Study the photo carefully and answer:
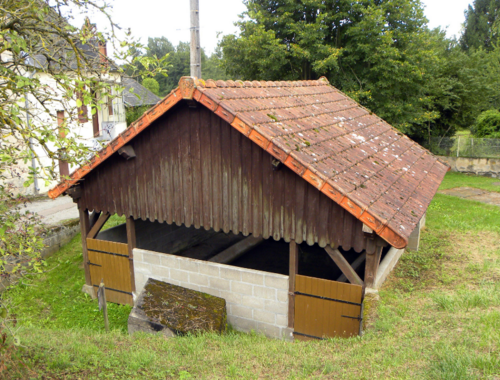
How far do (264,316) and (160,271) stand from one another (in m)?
2.44

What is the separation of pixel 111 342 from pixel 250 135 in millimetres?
3676

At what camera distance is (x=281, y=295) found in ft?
23.3

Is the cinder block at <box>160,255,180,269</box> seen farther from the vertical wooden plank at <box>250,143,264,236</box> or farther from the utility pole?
the utility pole

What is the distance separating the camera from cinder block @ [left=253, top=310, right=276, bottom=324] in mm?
7238

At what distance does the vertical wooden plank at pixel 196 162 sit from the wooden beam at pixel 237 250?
10.2 ft

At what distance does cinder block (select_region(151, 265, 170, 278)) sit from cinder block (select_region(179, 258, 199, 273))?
1.30ft

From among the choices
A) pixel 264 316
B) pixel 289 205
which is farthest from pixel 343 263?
pixel 264 316

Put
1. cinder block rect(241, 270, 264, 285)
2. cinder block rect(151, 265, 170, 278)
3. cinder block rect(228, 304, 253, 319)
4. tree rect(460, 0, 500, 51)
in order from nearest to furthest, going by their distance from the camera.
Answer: cinder block rect(241, 270, 264, 285), cinder block rect(228, 304, 253, 319), cinder block rect(151, 265, 170, 278), tree rect(460, 0, 500, 51)

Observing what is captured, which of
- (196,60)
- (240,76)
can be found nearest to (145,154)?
(196,60)

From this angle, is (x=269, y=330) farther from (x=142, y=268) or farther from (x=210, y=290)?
(x=142, y=268)

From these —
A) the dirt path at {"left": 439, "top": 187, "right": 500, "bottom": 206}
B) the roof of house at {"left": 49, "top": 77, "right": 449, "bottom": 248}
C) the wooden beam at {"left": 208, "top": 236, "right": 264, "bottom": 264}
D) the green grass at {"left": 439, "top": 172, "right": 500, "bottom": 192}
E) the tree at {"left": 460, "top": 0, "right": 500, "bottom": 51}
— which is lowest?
the green grass at {"left": 439, "top": 172, "right": 500, "bottom": 192}

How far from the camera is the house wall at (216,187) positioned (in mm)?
6297

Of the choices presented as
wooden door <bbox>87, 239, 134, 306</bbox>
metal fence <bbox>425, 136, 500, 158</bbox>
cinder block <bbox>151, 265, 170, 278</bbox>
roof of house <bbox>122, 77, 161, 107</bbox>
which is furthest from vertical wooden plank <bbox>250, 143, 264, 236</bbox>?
metal fence <bbox>425, 136, 500, 158</bbox>

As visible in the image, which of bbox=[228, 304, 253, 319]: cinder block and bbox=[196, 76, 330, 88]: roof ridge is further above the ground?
bbox=[196, 76, 330, 88]: roof ridge
